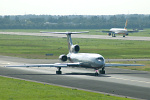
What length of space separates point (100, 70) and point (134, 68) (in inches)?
422

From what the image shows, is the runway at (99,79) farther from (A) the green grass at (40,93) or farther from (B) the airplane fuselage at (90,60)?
(A) the green grass at (40,93)

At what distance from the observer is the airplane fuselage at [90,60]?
64.0 m

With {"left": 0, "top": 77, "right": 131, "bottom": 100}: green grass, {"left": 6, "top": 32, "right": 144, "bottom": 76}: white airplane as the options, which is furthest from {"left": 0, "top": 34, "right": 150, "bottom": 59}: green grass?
{"left": 0, "top": 77, "right": 131, "bottom": 100}: green grass

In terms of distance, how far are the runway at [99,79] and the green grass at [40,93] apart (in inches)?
120

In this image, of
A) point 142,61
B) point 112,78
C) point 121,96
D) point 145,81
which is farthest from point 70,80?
point 142,61

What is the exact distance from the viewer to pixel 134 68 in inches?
2997

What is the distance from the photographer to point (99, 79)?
60781 millimetres

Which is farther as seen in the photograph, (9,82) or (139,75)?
(139,75)

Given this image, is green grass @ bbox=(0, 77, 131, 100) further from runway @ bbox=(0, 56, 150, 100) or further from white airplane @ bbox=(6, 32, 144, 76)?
white airplane @ bbox=(6, 32, 144, 76)

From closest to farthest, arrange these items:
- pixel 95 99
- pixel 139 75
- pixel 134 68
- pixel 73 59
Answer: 1. pixel 95 99
2. pixel 139 75
3. pixel 73 59
4. pixel 134 68

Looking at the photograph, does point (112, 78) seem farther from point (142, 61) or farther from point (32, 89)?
point (142, 61)

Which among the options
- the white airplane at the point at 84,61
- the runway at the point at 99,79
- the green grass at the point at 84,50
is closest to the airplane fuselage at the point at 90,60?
the white airplane at the point at 84,61

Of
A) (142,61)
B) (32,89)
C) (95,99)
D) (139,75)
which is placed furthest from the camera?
(142,61)

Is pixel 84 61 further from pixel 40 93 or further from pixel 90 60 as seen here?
pixel 40 93
